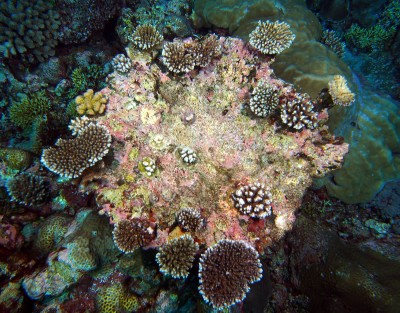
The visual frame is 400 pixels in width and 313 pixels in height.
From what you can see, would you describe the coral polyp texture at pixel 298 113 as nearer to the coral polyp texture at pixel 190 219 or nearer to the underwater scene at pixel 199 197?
the underwater scene at pixel 199 197

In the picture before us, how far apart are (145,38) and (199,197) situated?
322 centimetres

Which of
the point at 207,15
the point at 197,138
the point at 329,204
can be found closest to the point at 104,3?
the point at 207,15

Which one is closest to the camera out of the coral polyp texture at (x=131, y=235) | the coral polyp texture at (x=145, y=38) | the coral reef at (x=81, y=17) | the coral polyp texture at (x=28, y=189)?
the coral polyp texture at (x=131, y=235)

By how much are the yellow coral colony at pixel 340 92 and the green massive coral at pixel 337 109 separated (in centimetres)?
23

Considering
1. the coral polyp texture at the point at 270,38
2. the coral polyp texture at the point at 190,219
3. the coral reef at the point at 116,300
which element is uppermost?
the coral polyp texture at the point at 270,38

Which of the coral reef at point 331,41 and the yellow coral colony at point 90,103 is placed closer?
the yellow coral colony at point 90,103

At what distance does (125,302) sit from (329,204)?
4740 mm

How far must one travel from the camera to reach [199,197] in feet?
14.4

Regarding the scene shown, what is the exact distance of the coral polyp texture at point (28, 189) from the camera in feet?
14.8

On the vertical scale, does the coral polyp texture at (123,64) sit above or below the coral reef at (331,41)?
below

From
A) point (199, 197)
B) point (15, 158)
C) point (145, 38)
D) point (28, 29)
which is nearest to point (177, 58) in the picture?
point (145, 38)

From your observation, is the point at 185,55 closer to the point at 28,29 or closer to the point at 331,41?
the point at 28,29

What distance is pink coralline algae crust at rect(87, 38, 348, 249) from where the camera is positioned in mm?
4332

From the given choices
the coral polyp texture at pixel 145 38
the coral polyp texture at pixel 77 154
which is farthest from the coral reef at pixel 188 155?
the coral polyp texture at pixel 145 38
